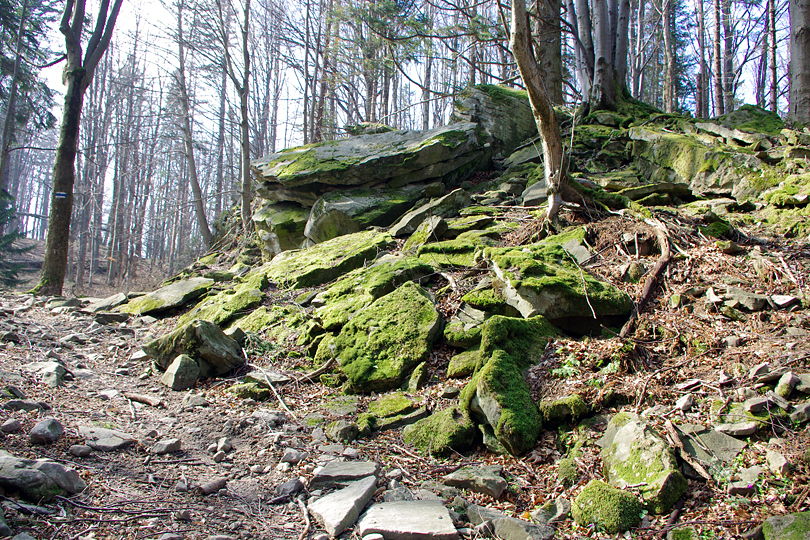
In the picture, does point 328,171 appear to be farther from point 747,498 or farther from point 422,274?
point 747,498

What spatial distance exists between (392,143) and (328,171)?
62.6 inches

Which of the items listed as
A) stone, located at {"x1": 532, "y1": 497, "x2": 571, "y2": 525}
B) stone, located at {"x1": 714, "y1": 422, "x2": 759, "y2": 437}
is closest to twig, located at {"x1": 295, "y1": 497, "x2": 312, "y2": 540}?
stone, located at {"x1": 532, "y1": 497, "x2": 571, "y2": 525}

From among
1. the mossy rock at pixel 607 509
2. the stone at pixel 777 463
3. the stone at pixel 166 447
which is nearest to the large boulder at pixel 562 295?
the stone at pixel 777 463

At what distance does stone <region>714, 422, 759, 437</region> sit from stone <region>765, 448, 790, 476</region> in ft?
0.57

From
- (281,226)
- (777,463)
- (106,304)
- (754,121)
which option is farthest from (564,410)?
(106,304)

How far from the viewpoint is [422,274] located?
577cm

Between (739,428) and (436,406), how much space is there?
2035 mm

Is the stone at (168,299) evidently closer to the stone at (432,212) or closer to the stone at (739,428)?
the stone at (432,212)

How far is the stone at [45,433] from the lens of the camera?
276 cm

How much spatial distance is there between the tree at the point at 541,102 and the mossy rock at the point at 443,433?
3.47m

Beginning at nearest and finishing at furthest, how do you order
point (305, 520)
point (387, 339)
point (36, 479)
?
1. point (36, 479)
2. point (305, 520)
3. point (387, 339)

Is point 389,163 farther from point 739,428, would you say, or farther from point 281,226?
point 739,428

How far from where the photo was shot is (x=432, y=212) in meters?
7.90

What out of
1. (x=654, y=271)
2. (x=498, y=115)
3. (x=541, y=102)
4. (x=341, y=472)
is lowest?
(x=341, y=472)
